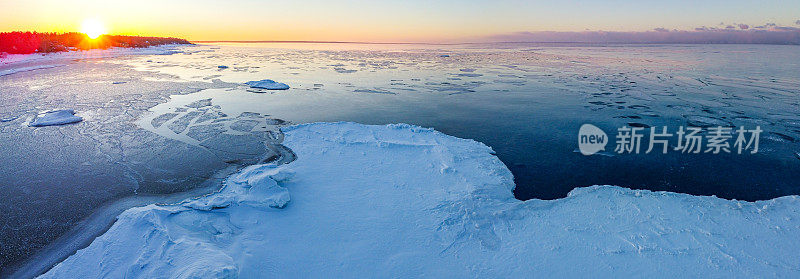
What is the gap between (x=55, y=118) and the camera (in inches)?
289

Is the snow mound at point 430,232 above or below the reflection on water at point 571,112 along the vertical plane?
below

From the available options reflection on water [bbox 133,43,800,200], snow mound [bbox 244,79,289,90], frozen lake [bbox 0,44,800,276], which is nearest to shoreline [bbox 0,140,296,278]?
frozen lake [bbox 0,44,800,276]

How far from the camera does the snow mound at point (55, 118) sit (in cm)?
704

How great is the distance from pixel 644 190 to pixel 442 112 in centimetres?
500

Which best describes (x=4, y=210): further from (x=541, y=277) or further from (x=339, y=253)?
(x=541, y=277)

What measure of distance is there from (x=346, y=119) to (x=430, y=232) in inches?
201

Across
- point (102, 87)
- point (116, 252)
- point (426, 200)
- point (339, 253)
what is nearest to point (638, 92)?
point (426, 200)

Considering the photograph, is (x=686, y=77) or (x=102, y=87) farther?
(x=686, y=77)

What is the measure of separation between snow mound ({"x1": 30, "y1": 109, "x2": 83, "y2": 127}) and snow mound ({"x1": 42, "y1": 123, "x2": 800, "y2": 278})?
544 centimetres

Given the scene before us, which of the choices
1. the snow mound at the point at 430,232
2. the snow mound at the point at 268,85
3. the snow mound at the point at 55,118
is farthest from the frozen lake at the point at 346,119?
the snow mound at the point at 430,232

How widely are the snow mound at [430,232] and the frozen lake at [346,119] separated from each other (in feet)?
2.09

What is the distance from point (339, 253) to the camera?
3.02 metres

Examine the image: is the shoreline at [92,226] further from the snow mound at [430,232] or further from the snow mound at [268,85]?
the snow mound at [268,85]

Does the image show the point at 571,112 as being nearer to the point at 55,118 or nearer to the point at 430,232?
the point at 430,232
